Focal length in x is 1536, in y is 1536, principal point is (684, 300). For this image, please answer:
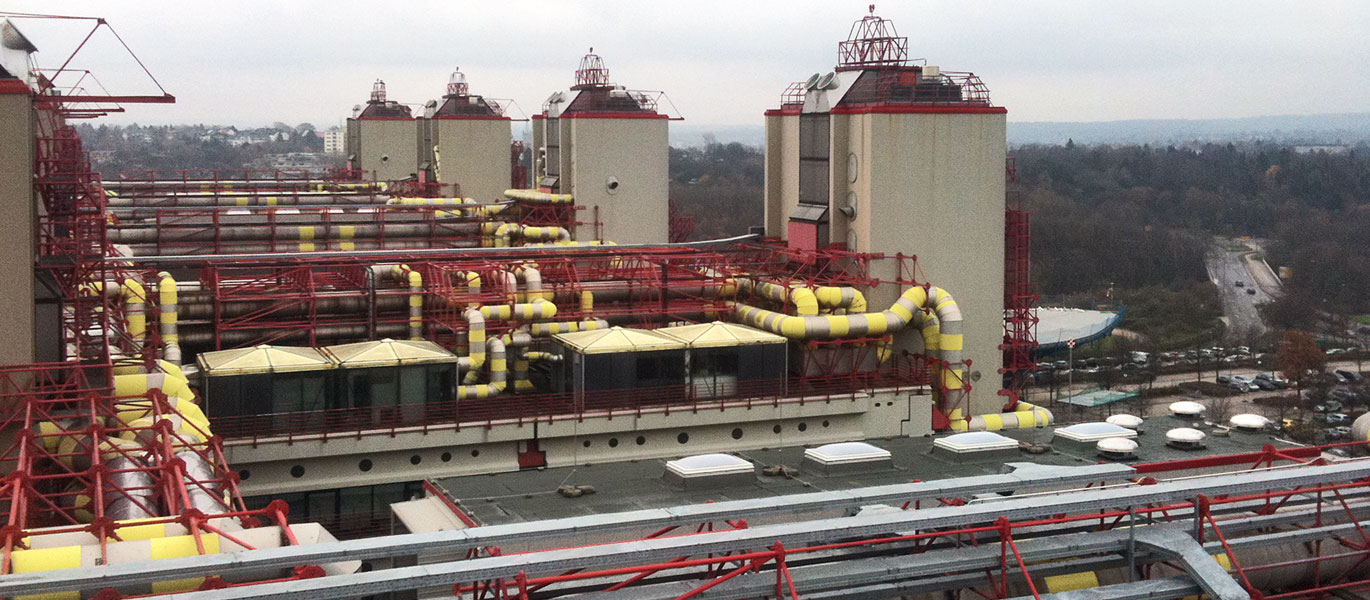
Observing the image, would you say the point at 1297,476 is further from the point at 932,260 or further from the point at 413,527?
the point at 932,260

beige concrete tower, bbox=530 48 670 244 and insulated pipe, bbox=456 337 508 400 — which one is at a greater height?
beige concrete tower, bbox=530 48 670 244

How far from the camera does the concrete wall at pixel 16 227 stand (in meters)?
24.9

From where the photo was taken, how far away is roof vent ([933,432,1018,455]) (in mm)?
30844

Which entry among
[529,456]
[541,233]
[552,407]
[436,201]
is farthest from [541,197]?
[529,456]

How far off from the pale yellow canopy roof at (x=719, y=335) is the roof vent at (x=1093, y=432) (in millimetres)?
8708

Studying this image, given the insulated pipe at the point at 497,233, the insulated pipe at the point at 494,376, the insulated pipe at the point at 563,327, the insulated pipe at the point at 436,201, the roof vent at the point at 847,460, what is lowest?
the roof vent at the point at 847,460

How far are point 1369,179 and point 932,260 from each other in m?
166

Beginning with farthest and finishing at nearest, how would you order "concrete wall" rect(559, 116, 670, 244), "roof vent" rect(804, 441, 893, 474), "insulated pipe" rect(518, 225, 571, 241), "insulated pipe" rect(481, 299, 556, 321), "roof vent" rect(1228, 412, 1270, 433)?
"concrete wall" rect(559, 116, 670, 244) < "insulated pipe" rect(518, 225, 571, 241) < "insulated pipe" rect(481, 299, 556, 321) < "roof vent" rect(1228, 412, 1270, 433) < "roof vent" rect(804, 441, 893, 474)

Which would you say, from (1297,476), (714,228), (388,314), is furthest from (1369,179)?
(1297,476)

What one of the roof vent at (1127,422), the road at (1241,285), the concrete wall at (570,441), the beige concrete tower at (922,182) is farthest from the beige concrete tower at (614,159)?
the road at (1241,285)

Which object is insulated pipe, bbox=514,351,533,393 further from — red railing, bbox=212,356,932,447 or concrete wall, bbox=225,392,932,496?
concrete wall, bbox=225,392,932,496

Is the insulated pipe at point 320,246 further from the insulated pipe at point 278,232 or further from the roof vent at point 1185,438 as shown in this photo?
the roof vent at point 1185,438

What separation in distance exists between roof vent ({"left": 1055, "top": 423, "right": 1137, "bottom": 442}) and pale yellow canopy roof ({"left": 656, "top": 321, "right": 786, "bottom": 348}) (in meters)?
8.71

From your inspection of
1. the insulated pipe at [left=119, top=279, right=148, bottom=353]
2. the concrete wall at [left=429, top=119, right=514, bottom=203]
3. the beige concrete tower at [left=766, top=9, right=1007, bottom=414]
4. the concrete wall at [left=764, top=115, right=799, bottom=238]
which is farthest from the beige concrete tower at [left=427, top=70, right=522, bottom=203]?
the insulated pipe at [left=119, top=279, right=148, bottom=353]
